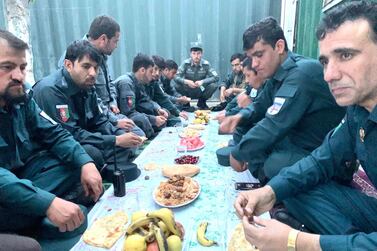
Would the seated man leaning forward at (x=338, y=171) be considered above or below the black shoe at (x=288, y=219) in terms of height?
above

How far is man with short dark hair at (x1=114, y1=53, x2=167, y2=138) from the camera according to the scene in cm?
371

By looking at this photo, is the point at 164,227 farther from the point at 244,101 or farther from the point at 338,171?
the point at 244,101

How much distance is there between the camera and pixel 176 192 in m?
1.89

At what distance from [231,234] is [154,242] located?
47 centimetres

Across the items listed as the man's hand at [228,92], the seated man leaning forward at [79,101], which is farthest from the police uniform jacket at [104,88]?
the man's hand at [228,92]

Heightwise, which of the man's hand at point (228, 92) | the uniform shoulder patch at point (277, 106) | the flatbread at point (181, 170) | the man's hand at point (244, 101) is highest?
the uniform shoulder patch at point (277, 106)

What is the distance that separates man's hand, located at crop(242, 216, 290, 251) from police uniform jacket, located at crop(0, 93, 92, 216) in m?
0.93

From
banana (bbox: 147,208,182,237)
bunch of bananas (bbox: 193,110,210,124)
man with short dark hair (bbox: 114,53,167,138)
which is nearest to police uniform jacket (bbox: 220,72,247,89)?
bunch of bananas (bbox: 193,110,210,124)

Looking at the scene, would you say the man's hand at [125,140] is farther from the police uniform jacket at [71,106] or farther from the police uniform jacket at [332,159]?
the police uniform jacket at [332,159]

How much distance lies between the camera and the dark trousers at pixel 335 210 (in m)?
1.31

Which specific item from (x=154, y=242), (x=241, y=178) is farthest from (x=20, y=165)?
(x=241, y=178)

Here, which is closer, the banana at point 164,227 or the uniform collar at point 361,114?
the uniform collar at point 361,114

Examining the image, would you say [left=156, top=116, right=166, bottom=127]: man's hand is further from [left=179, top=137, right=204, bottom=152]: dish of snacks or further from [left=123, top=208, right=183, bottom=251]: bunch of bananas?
[left=123, top=208, right=183, bottom=251]: bunch of bananas

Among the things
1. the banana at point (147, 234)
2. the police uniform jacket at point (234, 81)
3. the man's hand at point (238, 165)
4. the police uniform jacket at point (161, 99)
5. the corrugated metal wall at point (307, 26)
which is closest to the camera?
the banana at point (147, 234)
